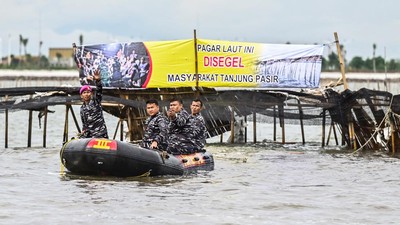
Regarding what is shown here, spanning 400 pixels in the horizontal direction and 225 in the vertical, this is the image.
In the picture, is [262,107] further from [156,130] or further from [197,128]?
[156,130]

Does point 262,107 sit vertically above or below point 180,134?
above

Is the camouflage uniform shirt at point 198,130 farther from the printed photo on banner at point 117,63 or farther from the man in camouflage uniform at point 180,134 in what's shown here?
the printed photo on banner at point 117,63

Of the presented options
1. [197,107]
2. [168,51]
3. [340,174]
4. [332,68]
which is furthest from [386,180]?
[332,68]

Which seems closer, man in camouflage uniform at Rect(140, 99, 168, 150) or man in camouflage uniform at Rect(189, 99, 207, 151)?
man in camouflage uniform at Rect(140, 99, 168, 150)

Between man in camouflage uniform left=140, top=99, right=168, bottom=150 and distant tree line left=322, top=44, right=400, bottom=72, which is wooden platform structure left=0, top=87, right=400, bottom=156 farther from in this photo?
distant tree line left=322, top=44, right=400, bottom=72

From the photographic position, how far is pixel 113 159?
750 inches

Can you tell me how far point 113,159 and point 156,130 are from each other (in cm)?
124

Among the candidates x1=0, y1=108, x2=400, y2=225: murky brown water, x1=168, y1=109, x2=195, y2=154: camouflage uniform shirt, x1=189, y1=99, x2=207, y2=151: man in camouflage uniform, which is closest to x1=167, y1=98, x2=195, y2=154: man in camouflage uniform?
x1=168, y1=109, x2=195, y2=154: camouflage uniform shirt

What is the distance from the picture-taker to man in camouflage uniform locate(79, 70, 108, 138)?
772 inches

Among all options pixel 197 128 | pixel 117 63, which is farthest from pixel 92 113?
pixel 117 63

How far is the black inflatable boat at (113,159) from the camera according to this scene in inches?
747

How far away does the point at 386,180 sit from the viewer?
69.5 feet

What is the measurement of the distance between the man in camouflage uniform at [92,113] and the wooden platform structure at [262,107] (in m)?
7.35

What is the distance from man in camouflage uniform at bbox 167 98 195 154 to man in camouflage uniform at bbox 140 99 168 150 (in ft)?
2.21
